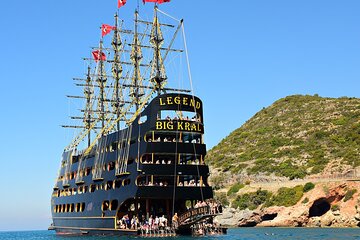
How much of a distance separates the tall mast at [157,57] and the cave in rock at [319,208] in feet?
106

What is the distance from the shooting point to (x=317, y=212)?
81.4m

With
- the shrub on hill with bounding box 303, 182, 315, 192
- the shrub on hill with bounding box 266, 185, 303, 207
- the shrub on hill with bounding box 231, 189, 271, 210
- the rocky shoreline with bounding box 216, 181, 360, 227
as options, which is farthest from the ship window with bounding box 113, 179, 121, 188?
the shrub on hill with bounding box 303, 182, 315, 192

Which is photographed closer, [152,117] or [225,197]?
[152,117]

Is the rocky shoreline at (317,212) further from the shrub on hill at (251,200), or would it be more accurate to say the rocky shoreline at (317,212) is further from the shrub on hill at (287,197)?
the shrub on hill at (251,200)

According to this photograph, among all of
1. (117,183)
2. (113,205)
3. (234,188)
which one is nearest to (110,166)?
(117,183)

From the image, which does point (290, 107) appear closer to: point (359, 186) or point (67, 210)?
point (359, 186)

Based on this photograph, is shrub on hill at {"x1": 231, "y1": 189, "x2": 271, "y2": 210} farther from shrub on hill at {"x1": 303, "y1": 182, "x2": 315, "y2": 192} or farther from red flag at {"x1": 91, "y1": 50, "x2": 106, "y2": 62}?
red flag at {"x1": 91, "y1": 50, "x2": 106, "y2": 62}

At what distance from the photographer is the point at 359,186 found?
253ft

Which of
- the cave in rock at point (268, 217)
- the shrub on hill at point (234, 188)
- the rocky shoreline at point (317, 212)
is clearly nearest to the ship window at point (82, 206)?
the rocky shoreline at point (317, 212)

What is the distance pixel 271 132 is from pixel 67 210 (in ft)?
243

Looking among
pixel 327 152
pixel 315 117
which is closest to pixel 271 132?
pixel 315 117

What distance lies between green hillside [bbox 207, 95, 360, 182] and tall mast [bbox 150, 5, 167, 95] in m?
43.4

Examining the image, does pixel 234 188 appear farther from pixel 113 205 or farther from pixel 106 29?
pixel 113 205

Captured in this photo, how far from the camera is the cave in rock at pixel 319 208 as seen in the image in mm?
79863
